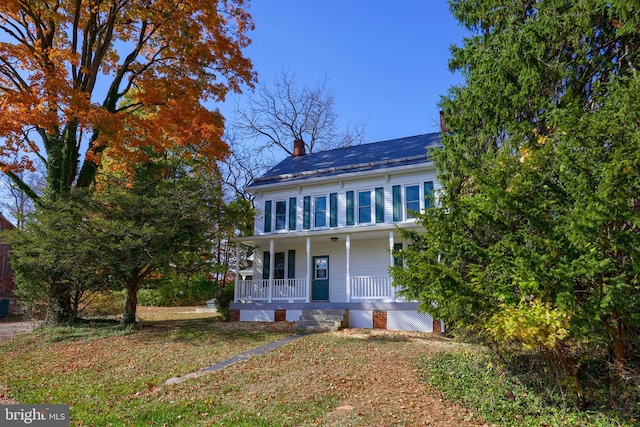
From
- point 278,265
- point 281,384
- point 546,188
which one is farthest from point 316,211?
point 546,188

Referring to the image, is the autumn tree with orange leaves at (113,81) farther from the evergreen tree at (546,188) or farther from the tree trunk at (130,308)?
the evergreen tree at (546,188)

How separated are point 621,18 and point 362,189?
11.7 meters

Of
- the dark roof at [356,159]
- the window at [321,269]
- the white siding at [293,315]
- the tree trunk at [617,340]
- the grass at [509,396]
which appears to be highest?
the dark roof at [356,159]

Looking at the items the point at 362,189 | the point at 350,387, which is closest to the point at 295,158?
the point at 362,189

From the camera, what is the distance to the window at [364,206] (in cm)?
1627

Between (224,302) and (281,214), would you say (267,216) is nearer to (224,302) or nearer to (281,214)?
(281,214)

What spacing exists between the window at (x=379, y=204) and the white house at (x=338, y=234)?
1.5 inches

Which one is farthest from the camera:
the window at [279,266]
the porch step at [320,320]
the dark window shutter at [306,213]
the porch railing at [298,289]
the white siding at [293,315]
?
the window at [279,266]

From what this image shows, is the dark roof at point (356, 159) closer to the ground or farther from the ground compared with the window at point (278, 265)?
farther from the ground

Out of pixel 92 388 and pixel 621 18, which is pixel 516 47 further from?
pixel 92 388

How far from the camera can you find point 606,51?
5.74m

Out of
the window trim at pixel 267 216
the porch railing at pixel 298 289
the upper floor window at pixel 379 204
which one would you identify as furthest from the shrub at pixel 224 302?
the upper floor window at pixel 379 204

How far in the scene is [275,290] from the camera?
16328 millimetres

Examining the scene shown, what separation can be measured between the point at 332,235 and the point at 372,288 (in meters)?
2.66
